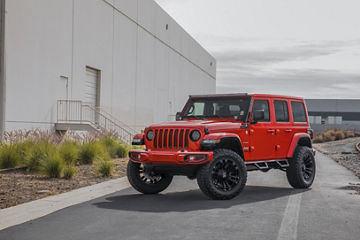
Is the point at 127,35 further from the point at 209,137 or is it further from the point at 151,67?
the point at 209,137

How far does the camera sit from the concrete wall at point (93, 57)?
21.6 metres

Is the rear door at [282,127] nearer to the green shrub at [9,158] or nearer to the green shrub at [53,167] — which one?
the green shrub at [53,167]

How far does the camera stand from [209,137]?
31.3 feet

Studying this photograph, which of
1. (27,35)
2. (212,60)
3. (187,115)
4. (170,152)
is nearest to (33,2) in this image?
(27,35)

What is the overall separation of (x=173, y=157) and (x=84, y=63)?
18.7 m

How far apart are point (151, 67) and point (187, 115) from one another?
2811 cm

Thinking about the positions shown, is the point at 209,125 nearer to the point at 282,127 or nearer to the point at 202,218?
the point at 282,127

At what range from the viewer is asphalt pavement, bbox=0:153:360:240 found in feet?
22.1

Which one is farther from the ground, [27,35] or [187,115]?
[27,35]

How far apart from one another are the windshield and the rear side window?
179cm

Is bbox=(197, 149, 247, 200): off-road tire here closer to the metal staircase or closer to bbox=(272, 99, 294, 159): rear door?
bbox=(272, 99, 294, 159): rear door

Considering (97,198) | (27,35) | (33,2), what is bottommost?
(97,198)

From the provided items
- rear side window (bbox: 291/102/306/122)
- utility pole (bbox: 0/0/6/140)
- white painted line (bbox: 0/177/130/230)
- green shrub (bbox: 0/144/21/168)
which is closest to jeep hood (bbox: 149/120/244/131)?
white painted line (bbox: 0/177/130/230)

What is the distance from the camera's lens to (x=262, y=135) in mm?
10922
